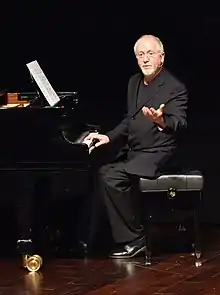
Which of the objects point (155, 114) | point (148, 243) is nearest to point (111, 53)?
point (155, 114)

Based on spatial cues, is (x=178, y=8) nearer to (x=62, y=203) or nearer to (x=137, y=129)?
(x=137, y=129)

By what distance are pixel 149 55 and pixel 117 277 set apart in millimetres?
1386

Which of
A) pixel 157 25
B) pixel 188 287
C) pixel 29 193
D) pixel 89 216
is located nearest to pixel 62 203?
pixel 89 216

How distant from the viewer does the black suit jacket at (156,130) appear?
5.67m

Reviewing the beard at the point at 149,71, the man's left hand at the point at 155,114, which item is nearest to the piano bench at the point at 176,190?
the man's left hand at the point at 155,114

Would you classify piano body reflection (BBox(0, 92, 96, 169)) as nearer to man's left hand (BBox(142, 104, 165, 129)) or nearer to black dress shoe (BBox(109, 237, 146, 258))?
man's left hand (BBox(142, 104, 165, 129))

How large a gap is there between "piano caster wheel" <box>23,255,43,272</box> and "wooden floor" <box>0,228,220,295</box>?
4cm

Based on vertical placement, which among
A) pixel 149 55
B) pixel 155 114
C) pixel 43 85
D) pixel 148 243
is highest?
pixel 149 55

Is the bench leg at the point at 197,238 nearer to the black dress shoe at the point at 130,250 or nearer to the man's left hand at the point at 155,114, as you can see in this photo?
the black dress shoe at the point at 130,250

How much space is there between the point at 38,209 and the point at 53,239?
0.37 meters

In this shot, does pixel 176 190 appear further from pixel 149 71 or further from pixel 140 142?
pixel 149 71

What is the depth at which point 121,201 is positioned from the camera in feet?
19.0

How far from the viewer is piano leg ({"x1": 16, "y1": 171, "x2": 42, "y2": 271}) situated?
5367mm

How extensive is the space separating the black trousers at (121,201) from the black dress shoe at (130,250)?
36 mm
